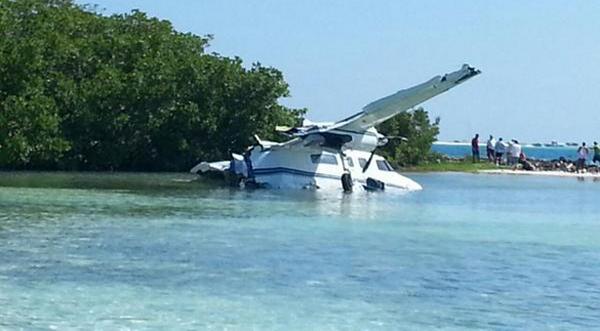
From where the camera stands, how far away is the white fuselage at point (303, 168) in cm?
3703

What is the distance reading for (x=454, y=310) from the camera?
14.1m

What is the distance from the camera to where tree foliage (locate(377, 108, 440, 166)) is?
57.6 meters

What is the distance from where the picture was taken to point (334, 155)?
126 ft

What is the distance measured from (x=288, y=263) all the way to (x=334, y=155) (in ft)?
67.4

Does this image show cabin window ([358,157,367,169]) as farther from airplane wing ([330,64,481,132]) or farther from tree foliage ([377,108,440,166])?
tree foliage ([377,108,440,166])

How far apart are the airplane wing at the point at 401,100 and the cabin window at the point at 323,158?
3.03 ft

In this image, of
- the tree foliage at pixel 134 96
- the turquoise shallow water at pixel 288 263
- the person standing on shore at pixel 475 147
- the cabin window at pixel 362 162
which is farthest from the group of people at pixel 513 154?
the turquoise shallow water at pixel 288 263

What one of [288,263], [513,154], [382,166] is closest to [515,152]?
[513,154]

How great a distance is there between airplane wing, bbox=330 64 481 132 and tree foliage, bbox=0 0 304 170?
37.3 ft

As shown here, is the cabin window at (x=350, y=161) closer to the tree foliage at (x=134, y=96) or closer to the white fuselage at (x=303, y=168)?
the white fuselage at (x=303, y=168)

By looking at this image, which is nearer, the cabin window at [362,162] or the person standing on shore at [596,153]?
the cabin window at [362,162]

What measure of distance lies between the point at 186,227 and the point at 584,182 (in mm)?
30549

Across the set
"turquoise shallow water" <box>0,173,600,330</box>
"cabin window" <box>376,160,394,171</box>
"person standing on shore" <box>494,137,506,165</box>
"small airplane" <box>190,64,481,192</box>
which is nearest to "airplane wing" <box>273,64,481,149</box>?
"small airplane" <box>190,64,481,192</box>

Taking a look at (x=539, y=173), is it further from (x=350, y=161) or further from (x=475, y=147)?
(x=350, y=161)
